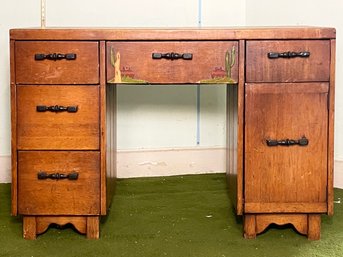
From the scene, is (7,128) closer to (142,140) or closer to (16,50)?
(142,140)

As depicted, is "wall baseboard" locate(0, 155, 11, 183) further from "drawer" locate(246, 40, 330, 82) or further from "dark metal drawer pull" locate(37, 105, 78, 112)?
"drawer" locate(246, 40, 330, 82)

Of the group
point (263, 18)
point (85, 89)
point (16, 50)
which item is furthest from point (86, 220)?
point (263, 18)

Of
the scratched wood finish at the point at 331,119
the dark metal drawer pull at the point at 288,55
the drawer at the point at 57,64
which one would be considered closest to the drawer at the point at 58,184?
the drawer at the point at 57,64

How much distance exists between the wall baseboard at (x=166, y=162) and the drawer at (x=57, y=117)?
3.08ft

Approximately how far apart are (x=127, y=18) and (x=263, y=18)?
0.63m

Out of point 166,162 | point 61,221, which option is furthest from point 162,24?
point 61,221

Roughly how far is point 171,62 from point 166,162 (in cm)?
106

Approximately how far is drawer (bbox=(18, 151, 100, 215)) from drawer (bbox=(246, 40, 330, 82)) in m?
0.59

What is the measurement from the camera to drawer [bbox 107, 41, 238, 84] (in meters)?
1.94

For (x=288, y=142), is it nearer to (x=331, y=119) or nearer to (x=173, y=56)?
(x=331, y=119)

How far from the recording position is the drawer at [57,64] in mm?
1929

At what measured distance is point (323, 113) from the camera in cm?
195

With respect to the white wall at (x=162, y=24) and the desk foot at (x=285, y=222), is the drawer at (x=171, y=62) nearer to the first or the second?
the desk foot at (x=285, y=222)

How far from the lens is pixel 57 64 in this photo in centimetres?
194
